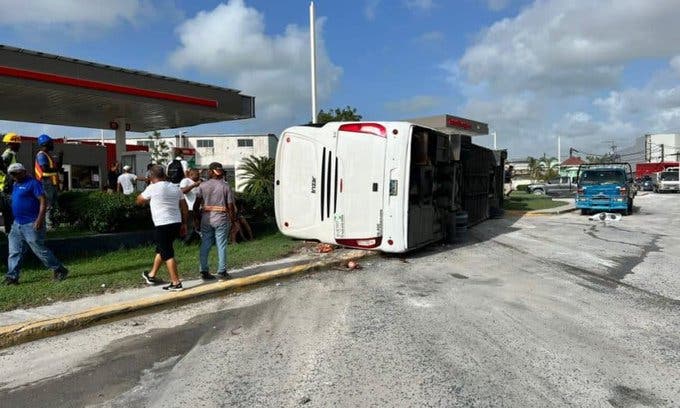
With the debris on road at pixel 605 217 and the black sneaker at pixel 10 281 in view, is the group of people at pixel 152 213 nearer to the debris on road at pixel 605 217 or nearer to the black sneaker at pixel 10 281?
the black sneaker at pixel 10 281

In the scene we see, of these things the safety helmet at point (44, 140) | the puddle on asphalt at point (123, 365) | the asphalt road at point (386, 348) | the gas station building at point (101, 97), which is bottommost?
the puddle on asphalt at point (123, 365)

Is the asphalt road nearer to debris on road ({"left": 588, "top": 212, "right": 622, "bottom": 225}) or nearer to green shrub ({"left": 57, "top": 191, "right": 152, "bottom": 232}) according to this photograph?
green shrub ({"left": 57, "top": 191, "right": 152, "bottom": 232})

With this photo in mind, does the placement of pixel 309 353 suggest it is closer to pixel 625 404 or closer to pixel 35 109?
pixel 625 404

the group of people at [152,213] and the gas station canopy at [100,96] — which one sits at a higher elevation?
the gas station canopy at [100,96]

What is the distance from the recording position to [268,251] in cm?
1080

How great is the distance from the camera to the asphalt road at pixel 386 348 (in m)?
4.27

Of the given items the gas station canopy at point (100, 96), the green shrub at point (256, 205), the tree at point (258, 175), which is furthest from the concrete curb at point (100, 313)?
the gas station canopy at point (100, 96)

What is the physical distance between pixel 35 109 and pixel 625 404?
2432cm

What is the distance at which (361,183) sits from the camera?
398 inches

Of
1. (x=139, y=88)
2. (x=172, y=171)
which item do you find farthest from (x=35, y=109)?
(x=172, y=171)

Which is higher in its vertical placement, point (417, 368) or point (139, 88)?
point (139, 88)

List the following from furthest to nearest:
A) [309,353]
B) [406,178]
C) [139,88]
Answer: [139,88] < [406,178] < [309,353]

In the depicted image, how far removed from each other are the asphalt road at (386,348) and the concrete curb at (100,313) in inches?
6.2

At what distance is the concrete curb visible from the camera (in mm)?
5837
